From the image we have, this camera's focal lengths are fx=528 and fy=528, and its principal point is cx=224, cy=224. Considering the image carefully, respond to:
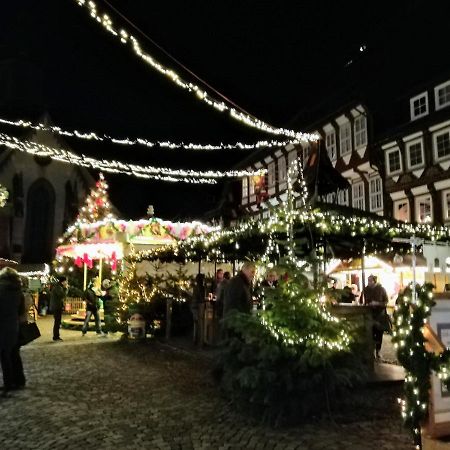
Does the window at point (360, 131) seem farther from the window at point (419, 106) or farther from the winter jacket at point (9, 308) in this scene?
the winter jacket at point (9, 308)

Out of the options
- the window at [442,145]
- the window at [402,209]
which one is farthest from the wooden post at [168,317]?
the window at [402,209]

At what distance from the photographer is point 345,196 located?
31.5 m

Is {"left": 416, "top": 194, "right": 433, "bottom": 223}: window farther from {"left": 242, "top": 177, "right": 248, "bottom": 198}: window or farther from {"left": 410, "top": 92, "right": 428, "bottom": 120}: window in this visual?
{"left": 242, "top": 177, "right": 248, "bottom": 198}: window

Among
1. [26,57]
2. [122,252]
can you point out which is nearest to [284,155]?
[122,252]

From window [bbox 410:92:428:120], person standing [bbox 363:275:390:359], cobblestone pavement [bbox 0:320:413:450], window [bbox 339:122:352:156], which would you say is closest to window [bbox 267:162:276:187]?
window [bbox 339:122:352:156]

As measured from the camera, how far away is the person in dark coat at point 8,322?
8.17 meters

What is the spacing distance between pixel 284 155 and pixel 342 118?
7066 millimetres

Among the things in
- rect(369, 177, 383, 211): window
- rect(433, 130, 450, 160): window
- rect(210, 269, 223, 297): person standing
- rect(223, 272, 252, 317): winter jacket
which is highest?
rect(433, 130, 450, 160): window

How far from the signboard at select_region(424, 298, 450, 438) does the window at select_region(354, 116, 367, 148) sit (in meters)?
24.8

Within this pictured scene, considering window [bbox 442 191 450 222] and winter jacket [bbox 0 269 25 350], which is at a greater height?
window [bbox 442 191 450 222]

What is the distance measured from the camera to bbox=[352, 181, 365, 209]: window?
30.2 metres

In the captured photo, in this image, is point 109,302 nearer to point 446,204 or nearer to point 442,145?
point 446,204

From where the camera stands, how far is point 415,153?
2609 centimetres

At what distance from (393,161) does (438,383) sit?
79.1ft
